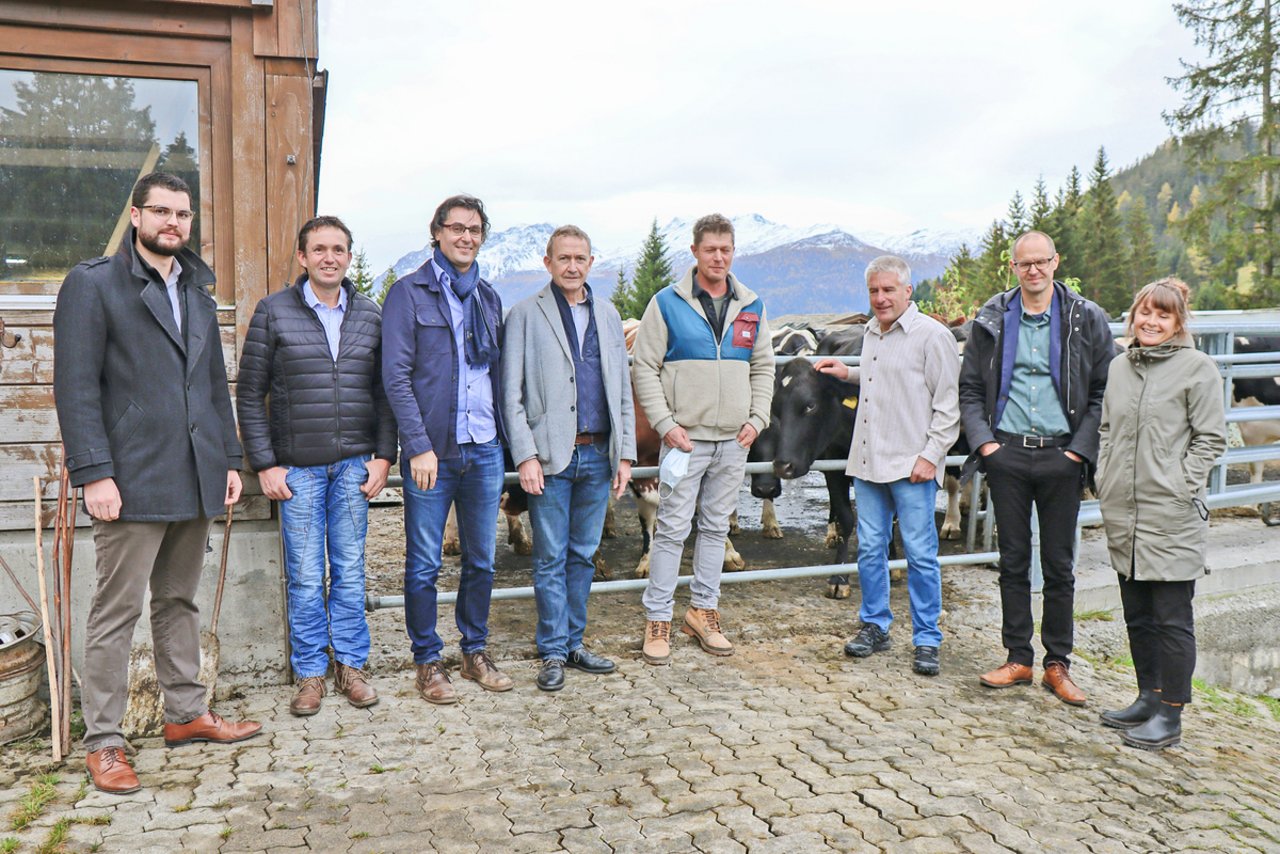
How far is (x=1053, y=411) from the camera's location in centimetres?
440

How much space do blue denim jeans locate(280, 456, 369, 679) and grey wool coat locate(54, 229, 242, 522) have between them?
16.9 inches

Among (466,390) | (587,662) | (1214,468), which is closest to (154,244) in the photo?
(466,390)

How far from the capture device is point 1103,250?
5859cm

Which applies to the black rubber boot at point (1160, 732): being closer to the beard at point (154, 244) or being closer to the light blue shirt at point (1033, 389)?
the light blue shirt at point (1033, 389)

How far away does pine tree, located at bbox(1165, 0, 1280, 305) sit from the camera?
26.2 metres

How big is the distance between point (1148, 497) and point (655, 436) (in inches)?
139

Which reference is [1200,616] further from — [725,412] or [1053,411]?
[725,412]

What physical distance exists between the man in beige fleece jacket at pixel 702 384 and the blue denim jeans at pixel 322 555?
1.40m

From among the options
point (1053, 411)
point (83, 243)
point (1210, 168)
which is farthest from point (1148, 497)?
Result: point (1210, 168)

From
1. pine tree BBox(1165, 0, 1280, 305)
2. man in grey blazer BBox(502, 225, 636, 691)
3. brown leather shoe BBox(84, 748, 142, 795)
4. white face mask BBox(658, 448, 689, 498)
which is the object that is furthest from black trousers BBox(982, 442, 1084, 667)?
pine tree BBox(1165, 0, 1280, 305)

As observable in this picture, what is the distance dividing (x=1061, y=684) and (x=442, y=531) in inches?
112

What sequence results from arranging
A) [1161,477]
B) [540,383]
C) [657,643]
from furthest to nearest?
[657,643] < [540,383] < [1161,477]

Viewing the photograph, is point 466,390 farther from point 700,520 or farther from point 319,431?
point 700,520

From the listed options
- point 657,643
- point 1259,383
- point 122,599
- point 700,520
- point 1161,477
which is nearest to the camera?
point 122,599
